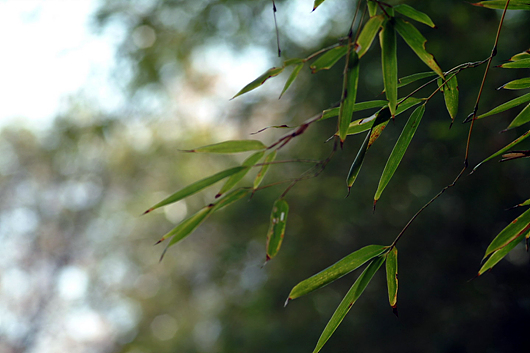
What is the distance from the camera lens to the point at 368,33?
1.22 feet

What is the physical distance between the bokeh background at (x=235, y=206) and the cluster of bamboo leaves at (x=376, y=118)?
38.4 inches

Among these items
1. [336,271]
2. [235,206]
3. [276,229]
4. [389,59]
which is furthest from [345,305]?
[235,206]

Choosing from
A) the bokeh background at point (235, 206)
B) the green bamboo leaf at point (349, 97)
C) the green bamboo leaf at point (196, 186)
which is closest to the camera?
the green bamboo leaf at point (349, 97)

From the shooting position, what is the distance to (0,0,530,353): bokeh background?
54.9 inches

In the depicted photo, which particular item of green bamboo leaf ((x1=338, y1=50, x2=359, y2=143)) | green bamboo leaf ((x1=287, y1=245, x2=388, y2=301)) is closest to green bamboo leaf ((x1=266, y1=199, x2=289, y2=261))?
green bamboo leaf ((x1=287, y1=245, x2=388, y2=301))

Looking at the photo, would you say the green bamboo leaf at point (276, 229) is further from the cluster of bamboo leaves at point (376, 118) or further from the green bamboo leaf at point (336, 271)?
the green bamboo leaf at point (336, 271)

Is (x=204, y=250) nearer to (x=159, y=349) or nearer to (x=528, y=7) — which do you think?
(x=159, y=349)

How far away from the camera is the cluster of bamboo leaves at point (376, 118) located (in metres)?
0.36

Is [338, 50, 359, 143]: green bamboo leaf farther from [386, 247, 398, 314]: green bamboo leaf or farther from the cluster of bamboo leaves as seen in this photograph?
[386, 247, 398, 314]: green bamboo leaf

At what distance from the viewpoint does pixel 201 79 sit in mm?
2445

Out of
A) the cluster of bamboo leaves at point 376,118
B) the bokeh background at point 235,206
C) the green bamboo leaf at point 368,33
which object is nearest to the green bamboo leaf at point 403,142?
the cluster of bamboo leaves at point 376,118

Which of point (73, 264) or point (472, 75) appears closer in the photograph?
point (472, 75)

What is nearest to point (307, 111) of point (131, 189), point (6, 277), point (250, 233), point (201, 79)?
point (250, 233)

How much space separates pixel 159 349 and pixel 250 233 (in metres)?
0.99
